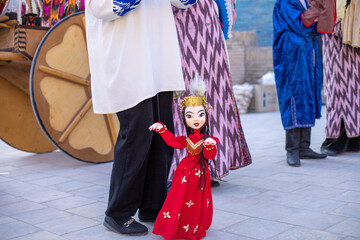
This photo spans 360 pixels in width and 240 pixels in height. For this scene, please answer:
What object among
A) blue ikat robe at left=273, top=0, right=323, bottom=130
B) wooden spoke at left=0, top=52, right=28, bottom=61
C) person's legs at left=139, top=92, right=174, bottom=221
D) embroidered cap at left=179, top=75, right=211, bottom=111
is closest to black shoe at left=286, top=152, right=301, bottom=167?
blue ikat robe at left=273, top=0, right=323, bottom=130

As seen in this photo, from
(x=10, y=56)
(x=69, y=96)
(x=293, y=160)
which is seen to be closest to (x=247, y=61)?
(x=293, y=160)

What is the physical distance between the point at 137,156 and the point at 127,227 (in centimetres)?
34

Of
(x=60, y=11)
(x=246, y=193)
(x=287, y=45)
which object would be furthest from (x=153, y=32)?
(x=60, y=11)

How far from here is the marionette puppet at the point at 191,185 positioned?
216 cm

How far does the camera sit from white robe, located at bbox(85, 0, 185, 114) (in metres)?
2.21

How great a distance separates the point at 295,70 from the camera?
388 cm

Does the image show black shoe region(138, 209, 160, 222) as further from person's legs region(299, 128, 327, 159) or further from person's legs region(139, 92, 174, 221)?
person's legs region(299, 128, 327, 159)

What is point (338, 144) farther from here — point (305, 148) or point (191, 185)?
point (191, 185)

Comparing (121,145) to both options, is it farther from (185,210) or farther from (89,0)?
(89,0)

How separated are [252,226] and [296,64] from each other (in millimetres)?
1894

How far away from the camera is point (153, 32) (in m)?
2.30

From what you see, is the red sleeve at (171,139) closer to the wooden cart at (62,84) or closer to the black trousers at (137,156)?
the black trousers at (137,156)

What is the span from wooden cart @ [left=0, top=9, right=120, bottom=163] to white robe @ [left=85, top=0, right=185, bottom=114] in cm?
164

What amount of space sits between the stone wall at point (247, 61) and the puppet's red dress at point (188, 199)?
8.94m
